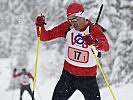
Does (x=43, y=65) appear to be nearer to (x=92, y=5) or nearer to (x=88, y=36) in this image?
(x=92, y=5)

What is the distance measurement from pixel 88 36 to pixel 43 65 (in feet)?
88.8

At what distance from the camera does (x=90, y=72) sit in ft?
21.7

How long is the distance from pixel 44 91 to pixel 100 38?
19266 mm

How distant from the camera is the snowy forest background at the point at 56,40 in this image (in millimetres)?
20078

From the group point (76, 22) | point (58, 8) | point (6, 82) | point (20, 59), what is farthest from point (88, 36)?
point (20, 59)

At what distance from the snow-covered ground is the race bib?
29.7ft

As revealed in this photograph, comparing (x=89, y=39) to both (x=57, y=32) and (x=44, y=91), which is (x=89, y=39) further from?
(x=44, y=91)

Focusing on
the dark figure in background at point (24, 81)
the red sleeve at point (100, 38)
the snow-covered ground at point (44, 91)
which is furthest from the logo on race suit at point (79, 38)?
the dark figure in background at point (24, 81)

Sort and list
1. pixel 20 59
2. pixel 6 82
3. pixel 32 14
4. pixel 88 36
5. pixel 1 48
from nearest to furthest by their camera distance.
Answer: pixel 88 36
pixel 6 82
pixel 20 59
pixel 32 14
pixel 1 48

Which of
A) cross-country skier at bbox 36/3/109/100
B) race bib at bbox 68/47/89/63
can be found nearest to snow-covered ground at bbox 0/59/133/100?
cross-country skier at bbox 36/3/109/100

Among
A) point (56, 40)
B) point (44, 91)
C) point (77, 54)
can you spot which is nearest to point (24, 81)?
point (44, 91)

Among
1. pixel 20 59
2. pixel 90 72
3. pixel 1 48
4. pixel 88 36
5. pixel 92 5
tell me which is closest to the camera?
pixel 88 36

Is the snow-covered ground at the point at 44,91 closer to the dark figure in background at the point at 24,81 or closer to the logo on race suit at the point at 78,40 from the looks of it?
the dark figure in background at the point at 24,81

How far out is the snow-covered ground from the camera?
55.7ft
